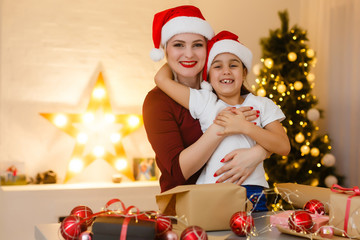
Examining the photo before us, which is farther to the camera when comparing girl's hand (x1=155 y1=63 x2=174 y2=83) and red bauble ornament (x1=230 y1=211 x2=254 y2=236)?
girl's hand (x1=155 y1=63 x2=174 y2=83)

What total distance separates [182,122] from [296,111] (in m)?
2.57

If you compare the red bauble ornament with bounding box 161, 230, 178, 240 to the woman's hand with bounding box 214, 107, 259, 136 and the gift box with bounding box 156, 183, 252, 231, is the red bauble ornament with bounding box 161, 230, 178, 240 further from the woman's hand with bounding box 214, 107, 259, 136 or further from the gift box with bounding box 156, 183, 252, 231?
the woman's hand with bounding box 214, 107, 259, 136

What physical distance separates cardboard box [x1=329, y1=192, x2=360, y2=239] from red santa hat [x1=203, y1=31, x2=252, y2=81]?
2.51ft

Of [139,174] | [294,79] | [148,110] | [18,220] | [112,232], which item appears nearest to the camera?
[112,232]

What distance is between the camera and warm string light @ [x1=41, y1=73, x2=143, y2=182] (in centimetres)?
426

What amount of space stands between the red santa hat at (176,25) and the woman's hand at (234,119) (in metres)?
0.41

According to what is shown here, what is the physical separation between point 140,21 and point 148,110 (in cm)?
293

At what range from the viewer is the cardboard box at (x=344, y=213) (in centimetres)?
116

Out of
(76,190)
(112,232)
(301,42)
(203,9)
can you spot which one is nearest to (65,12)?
(203,9)

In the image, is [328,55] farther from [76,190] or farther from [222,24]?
[76,190]

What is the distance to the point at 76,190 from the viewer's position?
12.9ft

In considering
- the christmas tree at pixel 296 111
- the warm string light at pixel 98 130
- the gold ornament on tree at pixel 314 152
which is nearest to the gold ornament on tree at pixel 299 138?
the christmas tree at pixel 296 111

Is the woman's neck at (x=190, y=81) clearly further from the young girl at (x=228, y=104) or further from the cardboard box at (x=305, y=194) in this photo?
the cardboard box at (x=305, y=194)

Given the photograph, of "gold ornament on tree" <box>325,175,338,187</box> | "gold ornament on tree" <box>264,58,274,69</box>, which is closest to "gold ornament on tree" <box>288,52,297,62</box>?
"gold ornament on tree" <box>264,58,274,69</box>
